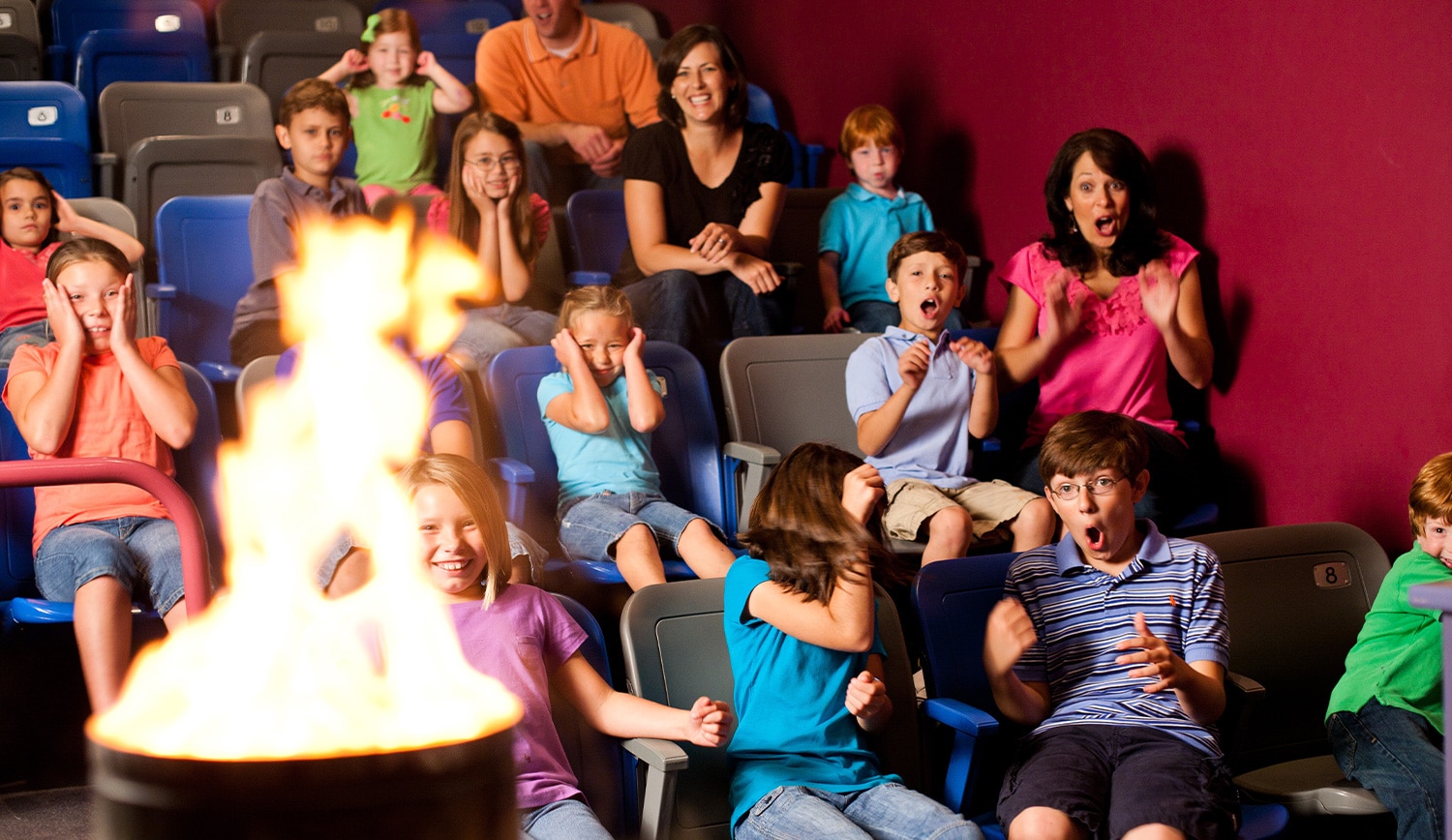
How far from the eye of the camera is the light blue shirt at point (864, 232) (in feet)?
14.0

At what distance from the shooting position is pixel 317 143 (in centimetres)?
402

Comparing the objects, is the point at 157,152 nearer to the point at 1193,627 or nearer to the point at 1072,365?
the point at 1072,365

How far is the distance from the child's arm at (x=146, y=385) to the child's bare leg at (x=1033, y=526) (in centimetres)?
190

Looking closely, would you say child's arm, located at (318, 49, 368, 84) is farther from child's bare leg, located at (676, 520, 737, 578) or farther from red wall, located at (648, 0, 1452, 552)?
child's bare leg, located at (676, 520, 737, 578)

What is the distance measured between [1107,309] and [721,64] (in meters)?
1.38

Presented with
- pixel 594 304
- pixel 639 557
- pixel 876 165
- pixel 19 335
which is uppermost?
pixel 876 165

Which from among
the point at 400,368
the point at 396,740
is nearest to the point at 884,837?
the point at 396,740

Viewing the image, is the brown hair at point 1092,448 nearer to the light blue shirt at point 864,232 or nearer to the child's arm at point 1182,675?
the child's arm at point 1182,675

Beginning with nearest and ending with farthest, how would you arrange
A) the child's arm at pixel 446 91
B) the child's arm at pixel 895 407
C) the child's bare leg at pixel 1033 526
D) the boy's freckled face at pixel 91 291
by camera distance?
the boy's freckled face at pixel 91 291, the child's bare leg at pixel 1033 526, the child's arm at pixel 895 407, the child's arm at pixel 446 91

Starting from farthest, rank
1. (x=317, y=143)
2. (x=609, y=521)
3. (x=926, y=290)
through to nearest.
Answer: (x=317, y=143) < (x=926, y=290) < (x=609, y=521)

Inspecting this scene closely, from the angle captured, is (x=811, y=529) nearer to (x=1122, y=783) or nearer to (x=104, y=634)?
(x=1122, y=783)

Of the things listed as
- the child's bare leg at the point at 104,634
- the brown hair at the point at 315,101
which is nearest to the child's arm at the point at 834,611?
the child's bare leg at the point at 104,634

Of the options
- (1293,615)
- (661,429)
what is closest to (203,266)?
(661,429)

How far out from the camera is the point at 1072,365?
3.55 metres
